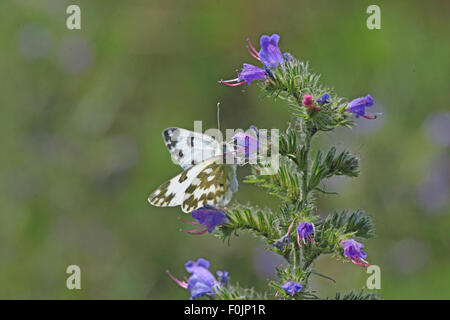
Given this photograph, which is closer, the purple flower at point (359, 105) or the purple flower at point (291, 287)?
the purple flower at point (291, 287)

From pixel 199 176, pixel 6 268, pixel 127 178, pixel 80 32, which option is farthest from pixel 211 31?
pixel 199 176

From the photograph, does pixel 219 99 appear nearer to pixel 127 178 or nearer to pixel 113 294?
pixel 127 178

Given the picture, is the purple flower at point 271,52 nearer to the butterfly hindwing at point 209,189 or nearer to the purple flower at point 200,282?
the butterfly hindwing at point 209,189

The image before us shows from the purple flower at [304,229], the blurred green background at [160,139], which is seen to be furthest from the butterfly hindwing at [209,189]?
the blurred green background at [160,139]

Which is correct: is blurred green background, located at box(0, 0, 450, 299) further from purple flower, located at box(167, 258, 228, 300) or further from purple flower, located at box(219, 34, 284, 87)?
purple flower, located at box(219, 34, 284, 87)

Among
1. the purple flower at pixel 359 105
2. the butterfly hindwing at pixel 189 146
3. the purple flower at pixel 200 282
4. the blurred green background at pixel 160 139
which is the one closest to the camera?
the purple flower at pixel 359 105

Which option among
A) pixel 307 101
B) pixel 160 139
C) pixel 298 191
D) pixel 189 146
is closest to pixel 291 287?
pixel 298 191

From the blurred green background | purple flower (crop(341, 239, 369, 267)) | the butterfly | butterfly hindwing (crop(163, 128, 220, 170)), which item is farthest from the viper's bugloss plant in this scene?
the blurred green background
